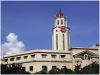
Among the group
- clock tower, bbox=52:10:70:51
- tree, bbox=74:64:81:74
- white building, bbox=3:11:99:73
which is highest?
clock tower, bbox=52:10:70:51

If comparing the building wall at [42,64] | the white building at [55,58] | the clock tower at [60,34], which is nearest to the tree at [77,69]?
the white building at [55,58]

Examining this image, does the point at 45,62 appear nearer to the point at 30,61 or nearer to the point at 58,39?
the point at 30,61

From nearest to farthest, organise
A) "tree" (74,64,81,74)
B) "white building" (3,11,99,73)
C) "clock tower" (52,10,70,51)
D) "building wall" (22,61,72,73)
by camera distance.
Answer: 1. "tree" (74,64,81,74)
2. "building wall" (22,61,72,73)
3. "white building" (3,11,99,73)
4. "clock tower" (52,10,70,51)

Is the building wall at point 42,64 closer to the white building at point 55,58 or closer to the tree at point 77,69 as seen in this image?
the white building at point 55,58

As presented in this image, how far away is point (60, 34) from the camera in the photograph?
77688 mm

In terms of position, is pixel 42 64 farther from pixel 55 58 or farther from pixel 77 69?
pixel 77 69

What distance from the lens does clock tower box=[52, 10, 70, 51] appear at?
252 feet

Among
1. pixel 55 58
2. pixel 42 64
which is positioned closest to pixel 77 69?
pixel 55 58

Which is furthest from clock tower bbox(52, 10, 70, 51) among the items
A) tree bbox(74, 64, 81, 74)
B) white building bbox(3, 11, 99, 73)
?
tree bbox(74, 64, 81, 74)

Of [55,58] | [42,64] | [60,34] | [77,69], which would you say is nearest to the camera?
[77,69]

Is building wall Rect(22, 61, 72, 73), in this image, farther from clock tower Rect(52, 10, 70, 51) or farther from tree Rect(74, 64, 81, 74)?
clock tower Rect(52, 10, 70, 51)

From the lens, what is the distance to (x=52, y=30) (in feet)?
260

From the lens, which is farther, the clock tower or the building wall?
the clock tower

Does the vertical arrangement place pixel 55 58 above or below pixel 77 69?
above
